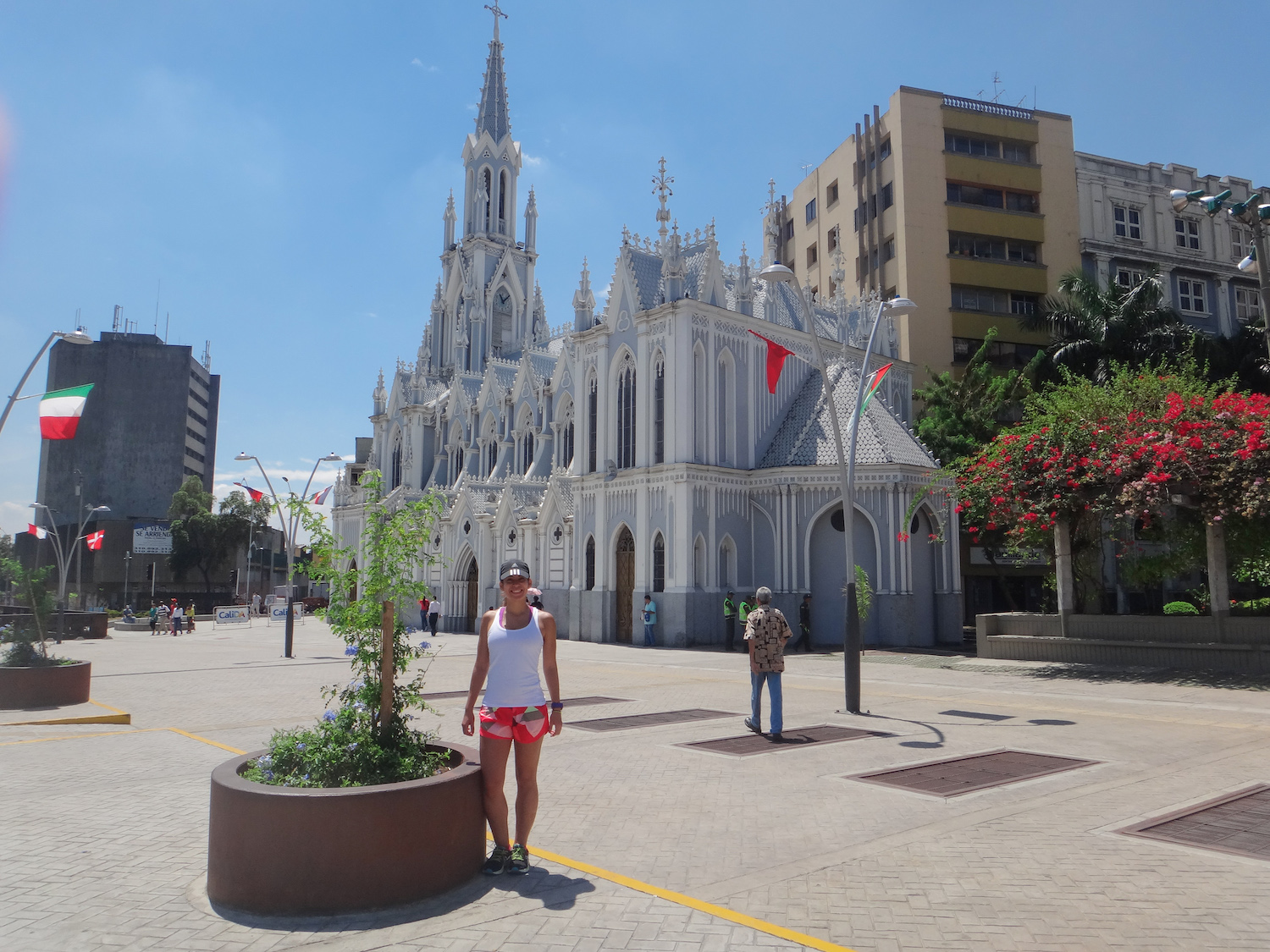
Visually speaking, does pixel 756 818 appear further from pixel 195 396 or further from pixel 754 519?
pixel 195 396

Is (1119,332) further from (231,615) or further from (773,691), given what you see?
(231,615)

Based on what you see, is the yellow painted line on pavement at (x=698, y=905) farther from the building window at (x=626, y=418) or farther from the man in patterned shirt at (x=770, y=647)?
the building window at (x=626, y=418)

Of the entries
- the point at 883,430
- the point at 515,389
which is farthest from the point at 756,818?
the point at 515,389

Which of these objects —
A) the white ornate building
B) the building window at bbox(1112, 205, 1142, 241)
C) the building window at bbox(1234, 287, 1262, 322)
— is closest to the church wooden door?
the white ornate building

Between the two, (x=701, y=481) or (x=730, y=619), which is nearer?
(x=730, y=619)

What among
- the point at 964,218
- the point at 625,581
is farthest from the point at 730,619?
the point at 964,218

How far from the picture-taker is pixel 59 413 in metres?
18.2

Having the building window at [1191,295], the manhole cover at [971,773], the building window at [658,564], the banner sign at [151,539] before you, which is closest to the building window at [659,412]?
the building window at [658,564]

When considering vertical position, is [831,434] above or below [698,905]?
above

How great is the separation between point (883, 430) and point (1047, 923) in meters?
28.1

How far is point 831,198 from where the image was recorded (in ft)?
176

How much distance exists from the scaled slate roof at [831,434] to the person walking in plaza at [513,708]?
25.7 meters

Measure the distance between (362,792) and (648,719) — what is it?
872 centimetres

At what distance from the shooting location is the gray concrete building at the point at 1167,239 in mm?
48375
